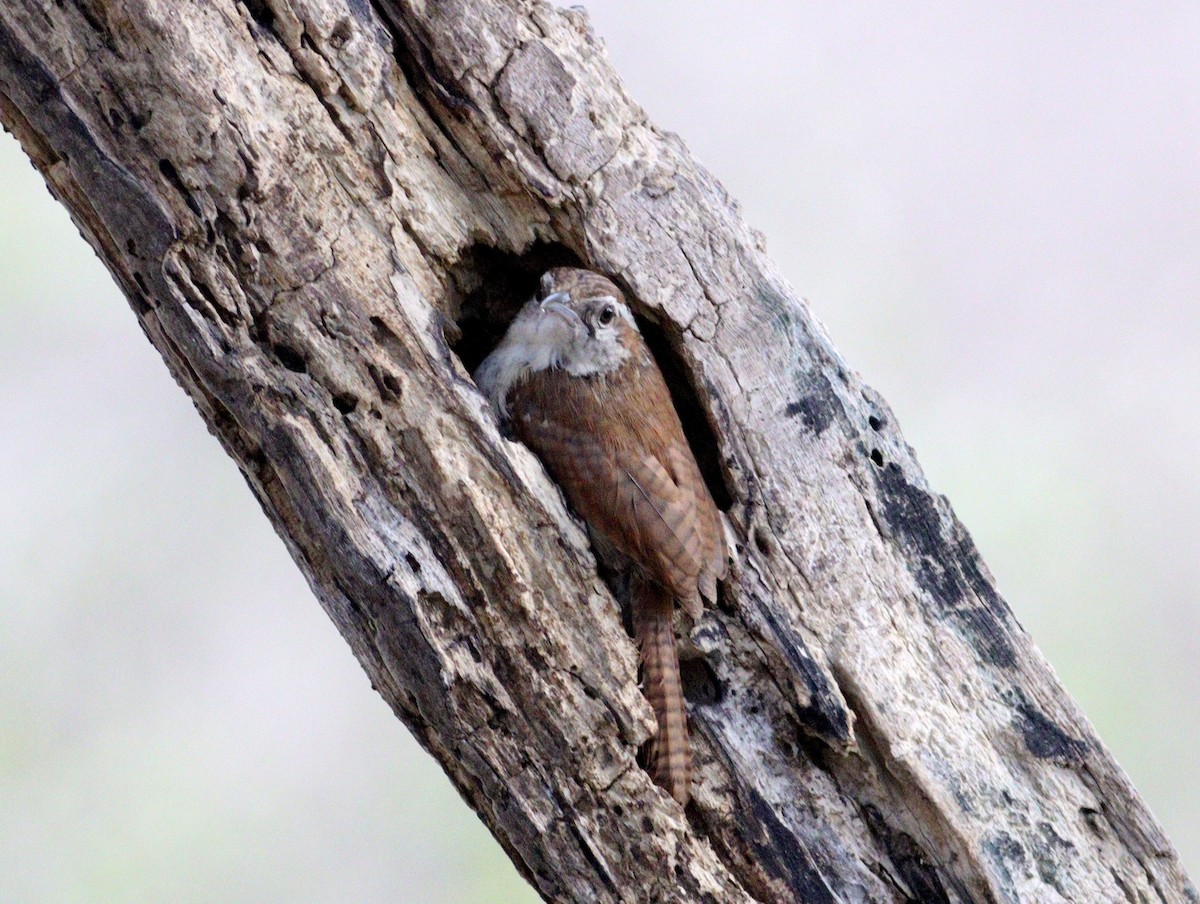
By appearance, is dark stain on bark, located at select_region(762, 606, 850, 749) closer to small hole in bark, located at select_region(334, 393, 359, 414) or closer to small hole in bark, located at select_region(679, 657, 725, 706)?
small hole in bark, located at select_region(679, 657, 725, 706)

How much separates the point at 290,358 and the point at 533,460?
68 centimetres

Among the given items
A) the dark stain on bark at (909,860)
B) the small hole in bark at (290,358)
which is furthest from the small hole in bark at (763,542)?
the small hole in bark at (290,358)

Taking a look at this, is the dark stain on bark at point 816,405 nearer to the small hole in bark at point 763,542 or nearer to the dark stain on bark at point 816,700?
the small hole in bark at point 763,542

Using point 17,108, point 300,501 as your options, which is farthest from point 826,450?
point 17,108

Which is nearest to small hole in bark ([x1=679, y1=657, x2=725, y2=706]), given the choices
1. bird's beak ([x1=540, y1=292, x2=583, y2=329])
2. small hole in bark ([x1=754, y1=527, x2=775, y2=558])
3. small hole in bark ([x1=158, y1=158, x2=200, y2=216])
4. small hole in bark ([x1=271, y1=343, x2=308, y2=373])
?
small hole in bark ([x1=754, y1=527, x2=775, y2=558])

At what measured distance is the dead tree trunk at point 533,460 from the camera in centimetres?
281

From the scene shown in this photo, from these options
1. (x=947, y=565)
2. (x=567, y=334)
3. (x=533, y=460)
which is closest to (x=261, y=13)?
(x=567, y=334)

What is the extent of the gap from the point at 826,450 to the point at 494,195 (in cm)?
123

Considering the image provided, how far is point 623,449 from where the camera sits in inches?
122

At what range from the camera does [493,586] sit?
9.55 ft

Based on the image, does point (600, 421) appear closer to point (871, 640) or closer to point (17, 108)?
point (871, 640)

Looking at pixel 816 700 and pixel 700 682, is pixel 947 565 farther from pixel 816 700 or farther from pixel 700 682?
pixel 700 682

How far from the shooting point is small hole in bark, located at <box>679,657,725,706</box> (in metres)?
3.22

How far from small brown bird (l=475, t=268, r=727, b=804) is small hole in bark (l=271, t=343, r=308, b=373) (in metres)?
0.61
